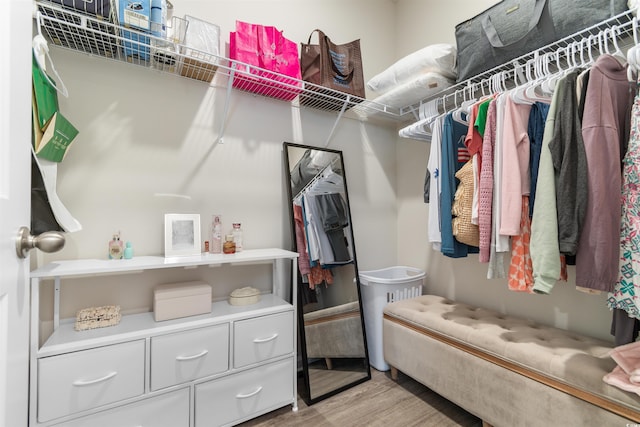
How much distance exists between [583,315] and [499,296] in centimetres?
43

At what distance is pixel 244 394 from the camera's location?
157 cm

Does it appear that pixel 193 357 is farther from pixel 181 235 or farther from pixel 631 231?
pixel 631 231

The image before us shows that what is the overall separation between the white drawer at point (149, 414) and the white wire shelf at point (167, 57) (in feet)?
5.21

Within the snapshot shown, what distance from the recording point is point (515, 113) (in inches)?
55.0


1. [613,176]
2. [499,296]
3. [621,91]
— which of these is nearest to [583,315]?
[499,296]

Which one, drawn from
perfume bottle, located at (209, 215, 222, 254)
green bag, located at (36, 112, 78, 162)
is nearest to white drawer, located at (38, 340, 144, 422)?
perfume bottle, located at (209, 215, 222, 254)

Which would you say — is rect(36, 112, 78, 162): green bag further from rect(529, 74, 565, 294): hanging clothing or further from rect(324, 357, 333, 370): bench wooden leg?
rect(529, 74, 565, 294): hanging clothing

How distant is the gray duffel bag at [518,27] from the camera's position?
133 cm

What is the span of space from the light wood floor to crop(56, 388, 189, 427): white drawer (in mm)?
360

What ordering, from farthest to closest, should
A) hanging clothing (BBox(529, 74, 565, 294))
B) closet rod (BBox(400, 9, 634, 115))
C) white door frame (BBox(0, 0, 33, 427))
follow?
closet rod (BBox(400, 9, 634, 115))
hanging clothing (BBox(529, 74, 565, 294))
white door frame (BBox(0, 0, 33, 427))

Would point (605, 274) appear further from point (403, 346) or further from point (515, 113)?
point (403, 346)

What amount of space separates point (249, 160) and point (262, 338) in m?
1.07

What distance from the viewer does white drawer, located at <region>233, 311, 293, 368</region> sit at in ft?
5.13

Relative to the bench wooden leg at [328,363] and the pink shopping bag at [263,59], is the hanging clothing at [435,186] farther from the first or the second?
the bench wooden leg at [328,363]
